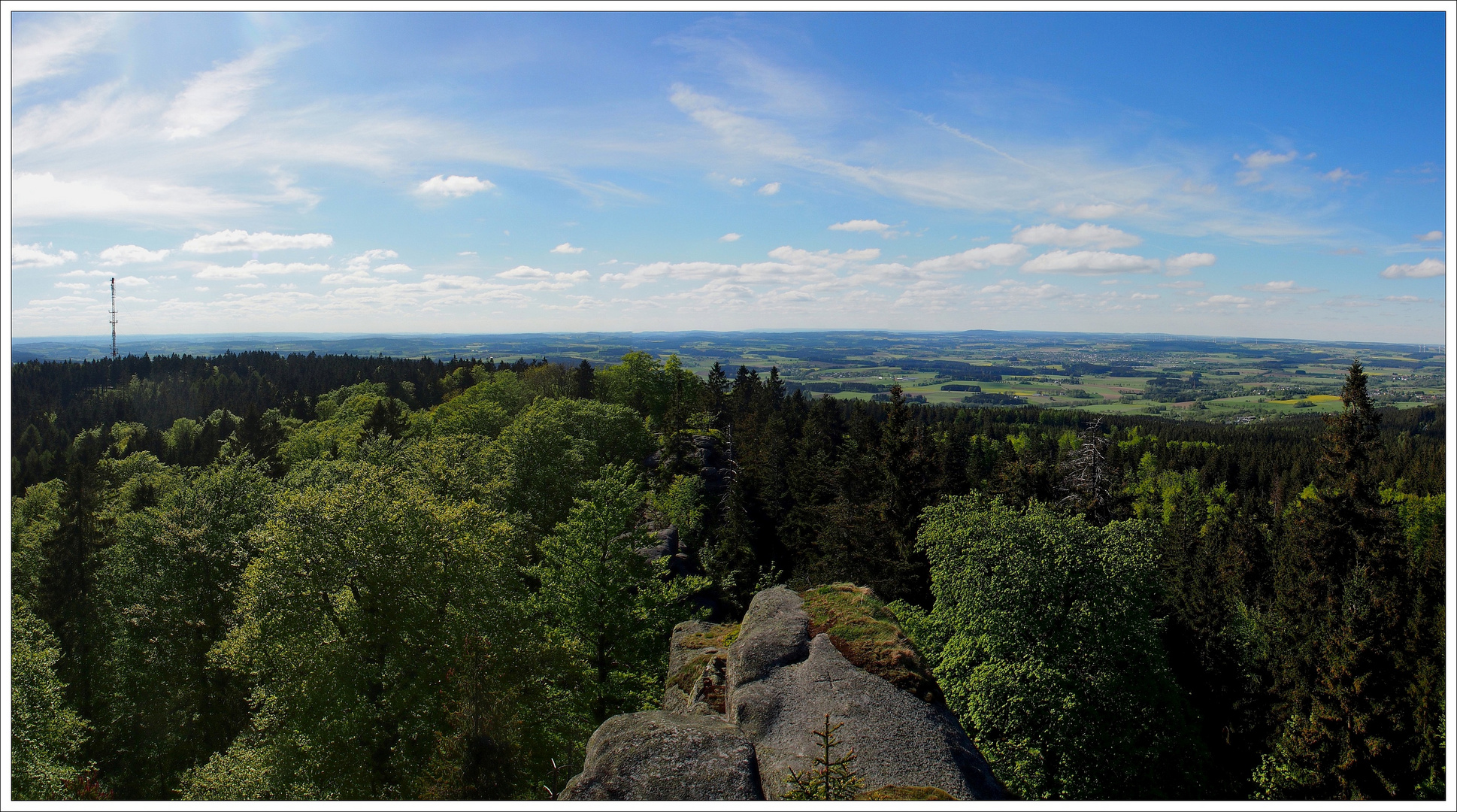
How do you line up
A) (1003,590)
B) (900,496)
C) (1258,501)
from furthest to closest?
(1258,501)
(900,496)
(1003,590)

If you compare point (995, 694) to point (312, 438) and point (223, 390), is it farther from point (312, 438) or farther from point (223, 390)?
point (223, 390)

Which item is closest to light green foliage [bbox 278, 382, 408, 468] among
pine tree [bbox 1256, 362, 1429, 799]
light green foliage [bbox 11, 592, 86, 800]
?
light green foliage [bbox 11, 592, 86, 800]

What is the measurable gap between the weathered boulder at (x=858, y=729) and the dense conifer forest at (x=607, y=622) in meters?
6.84

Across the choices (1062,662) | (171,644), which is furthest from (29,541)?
(1062,662)

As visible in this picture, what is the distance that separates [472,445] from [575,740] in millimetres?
→ 30961

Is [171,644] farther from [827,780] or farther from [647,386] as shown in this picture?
[647,386]

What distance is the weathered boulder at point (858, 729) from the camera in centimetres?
1288

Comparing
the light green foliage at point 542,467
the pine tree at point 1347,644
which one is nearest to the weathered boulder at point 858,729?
the pine tree at point 1347,644

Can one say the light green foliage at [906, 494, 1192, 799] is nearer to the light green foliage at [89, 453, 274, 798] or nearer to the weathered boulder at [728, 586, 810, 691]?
the weathered boulder at [728, 586, 810, 691]

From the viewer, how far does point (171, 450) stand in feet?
267

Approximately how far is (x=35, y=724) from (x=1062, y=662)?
32122 millimetres

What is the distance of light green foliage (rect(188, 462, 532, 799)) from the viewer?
19219 mm

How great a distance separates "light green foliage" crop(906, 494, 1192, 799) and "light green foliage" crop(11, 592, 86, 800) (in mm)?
26772

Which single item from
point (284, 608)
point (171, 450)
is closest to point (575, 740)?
point (284, 608)
